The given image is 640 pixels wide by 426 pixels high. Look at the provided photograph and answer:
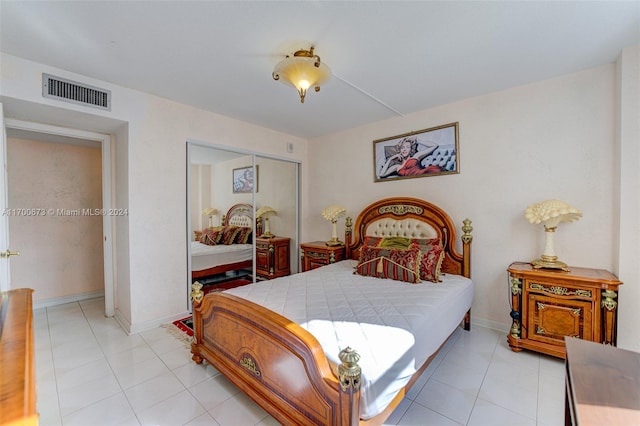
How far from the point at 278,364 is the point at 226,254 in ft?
8.33

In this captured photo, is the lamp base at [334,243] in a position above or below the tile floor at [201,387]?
above

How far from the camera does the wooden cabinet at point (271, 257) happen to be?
4219 millimetres

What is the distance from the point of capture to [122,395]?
1888 mm

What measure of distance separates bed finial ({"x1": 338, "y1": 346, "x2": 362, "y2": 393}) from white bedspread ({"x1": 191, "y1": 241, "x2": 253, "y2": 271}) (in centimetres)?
278

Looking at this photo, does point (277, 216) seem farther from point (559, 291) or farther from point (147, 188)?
point (559, 291)

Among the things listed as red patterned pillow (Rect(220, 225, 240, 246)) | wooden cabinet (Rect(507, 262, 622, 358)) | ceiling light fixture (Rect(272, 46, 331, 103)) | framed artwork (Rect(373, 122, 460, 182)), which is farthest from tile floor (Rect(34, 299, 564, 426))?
ceiling light fixture (Rect(272, 46, 331, 103))

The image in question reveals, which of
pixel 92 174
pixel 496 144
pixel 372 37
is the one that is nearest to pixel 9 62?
pixel 92 174

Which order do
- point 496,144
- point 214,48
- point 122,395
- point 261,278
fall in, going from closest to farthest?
point 122,395 → point 214,48 → point 496,144 → point 261,278

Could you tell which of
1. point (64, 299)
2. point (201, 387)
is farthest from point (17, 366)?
point (64, 299)

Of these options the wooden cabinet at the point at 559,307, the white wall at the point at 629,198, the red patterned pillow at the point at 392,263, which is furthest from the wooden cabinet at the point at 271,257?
the white wall at the point at 629,198

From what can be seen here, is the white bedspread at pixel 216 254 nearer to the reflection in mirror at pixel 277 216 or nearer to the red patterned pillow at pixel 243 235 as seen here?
the red patterned pillow at pixel 243 235

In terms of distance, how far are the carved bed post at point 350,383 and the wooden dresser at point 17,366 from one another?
3.15 ft

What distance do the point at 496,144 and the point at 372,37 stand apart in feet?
6.04

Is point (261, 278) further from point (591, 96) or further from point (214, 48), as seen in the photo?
point (591, 96)
